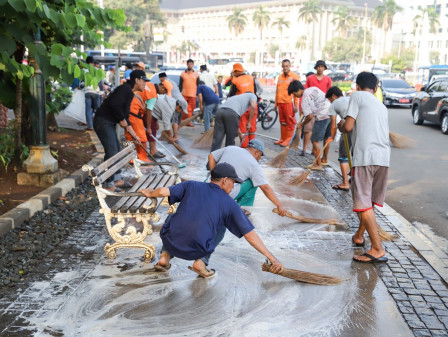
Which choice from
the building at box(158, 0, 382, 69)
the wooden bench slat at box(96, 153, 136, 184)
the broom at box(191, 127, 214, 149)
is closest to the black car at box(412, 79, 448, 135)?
the broom at box(191, 127, 214, 149)

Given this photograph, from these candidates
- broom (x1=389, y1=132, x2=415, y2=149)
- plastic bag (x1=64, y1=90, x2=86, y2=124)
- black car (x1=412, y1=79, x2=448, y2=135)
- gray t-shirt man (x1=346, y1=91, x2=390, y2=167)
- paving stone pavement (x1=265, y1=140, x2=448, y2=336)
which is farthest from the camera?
black car (x1=412, y1=79, x2=448, y2=135)

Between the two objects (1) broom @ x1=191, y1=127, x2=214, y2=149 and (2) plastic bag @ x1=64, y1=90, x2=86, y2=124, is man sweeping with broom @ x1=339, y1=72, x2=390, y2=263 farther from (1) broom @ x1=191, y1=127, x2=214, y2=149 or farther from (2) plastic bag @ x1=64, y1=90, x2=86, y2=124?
(2) plastic bag @ x1=64, y1=90, x2=86, y2=124

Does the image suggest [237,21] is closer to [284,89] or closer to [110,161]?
[284,89]

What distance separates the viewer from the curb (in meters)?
5.95

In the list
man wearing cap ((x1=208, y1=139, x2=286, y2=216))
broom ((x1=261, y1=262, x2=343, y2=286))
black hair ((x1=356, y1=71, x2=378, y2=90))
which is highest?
black hair ((x1=356, y1=71, x2=378, y2=90))

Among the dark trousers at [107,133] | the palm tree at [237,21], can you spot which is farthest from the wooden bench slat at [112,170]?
the palm tree at [237,21]

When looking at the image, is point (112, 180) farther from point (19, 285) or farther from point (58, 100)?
point (58, 100)

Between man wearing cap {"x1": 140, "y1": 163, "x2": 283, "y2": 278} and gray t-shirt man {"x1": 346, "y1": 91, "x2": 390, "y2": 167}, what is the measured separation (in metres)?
1.57

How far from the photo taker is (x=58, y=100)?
13961 mm

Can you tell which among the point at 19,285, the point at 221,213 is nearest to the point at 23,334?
the point at 19,285

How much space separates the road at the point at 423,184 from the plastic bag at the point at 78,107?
513 cm

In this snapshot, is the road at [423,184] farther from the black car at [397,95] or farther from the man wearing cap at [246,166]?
the black car at [397,95]

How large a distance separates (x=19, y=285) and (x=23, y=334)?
923mm

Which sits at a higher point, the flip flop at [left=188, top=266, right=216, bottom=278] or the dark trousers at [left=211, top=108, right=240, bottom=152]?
the dark trousers at [left=211, top=108, right=240, bottom=152]
